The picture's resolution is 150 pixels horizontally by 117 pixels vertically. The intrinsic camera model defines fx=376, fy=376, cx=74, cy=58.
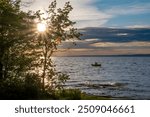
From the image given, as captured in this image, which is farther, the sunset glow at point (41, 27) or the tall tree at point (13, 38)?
the sunset glow at point (41, 27)

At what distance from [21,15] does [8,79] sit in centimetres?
562

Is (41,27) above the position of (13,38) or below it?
above

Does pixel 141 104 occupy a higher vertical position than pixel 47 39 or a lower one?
lower

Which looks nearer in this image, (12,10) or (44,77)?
(12,10)

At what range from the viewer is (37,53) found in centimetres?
3378

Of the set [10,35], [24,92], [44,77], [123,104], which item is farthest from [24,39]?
[123,104]

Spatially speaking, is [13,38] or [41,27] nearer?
[13,38]

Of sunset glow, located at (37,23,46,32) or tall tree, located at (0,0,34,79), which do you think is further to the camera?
sunset glow, located at (37,23,46,32)

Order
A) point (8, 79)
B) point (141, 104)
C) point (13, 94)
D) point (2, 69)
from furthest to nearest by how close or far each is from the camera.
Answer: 1. point (2, 69)
2. point (8, 79)
3. point (13, 94)
4. point (141, 104)

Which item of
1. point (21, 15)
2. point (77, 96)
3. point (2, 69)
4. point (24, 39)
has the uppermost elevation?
point (21, 15)

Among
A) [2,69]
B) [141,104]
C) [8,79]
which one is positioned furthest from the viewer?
[2,69]

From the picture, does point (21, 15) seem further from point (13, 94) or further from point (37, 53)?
point (13, 94)

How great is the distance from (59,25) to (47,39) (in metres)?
1.66

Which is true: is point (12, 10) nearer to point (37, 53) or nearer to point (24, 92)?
point (37, 53)
